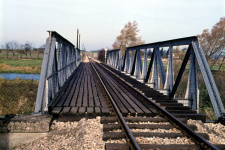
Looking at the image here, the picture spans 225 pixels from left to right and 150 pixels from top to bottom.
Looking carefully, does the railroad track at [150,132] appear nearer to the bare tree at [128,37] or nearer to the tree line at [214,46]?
the tree line at [214,46]

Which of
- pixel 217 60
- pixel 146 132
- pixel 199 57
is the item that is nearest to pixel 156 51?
pixel 199 57

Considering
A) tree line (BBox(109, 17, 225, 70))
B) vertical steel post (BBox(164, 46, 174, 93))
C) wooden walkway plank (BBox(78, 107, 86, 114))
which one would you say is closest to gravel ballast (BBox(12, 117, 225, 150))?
wooden walkway plank (BBox(78, 107, 86, 114))

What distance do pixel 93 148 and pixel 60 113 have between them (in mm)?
1848

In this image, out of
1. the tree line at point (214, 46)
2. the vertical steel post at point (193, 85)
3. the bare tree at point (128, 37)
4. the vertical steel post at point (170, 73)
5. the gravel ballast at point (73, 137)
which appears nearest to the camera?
the gravel ballast at point (73, 137)

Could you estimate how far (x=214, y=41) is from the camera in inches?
885

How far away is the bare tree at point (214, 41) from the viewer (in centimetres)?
2159

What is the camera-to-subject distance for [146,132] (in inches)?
155

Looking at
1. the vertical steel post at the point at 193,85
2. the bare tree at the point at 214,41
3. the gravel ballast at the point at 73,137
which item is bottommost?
the gravel ballast at the point at 73,137

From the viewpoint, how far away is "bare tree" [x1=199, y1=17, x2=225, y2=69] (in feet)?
70.8

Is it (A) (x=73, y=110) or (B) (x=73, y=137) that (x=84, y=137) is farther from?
(A) (x=73, y=110)

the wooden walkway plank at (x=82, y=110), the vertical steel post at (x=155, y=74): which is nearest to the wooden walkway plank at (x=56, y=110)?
the wooden walkway plank at (x=82, y=110)

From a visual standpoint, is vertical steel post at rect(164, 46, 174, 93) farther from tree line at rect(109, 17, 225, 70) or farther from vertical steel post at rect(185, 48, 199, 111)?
tree line at rect(109, 17, 225, 70)

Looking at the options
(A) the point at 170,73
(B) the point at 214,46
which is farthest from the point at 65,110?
(B) the point at 214,46

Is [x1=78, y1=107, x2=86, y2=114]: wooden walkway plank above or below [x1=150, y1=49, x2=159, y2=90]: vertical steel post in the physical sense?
below
